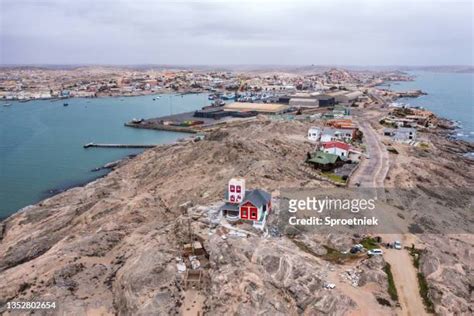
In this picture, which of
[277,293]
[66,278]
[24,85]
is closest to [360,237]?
[277,293]

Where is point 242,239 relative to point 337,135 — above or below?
below

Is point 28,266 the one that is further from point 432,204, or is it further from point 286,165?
point 432,204

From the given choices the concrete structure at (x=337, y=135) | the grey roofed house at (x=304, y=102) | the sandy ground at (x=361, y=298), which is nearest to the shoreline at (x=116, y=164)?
the concrete structure at (x=337, y=135)

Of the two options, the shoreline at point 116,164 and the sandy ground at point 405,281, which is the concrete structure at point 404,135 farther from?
the sandy ground at point 405,281

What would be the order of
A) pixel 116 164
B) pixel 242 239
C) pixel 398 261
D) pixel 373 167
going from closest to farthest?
pixel 242 239
pixel 398 261
pixel 373 167
pixel 116 164

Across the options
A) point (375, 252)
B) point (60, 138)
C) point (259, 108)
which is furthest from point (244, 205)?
→ point (259, 108)

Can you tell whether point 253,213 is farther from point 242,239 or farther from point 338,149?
point 338,149

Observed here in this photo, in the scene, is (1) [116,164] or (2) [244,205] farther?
(1) [116,164]
